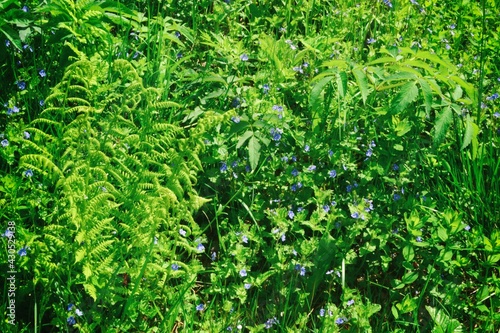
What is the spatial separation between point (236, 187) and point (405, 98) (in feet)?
3.09

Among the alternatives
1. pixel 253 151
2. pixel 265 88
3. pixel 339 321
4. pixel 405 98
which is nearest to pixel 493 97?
pixel 405 98

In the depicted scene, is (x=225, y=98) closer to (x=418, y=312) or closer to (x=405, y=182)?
(x=405, y=182)

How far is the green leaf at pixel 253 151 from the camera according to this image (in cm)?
307

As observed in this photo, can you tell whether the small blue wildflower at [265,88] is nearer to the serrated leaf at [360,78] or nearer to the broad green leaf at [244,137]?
the broad green leaf at [244,137]

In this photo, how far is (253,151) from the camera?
3.09 m

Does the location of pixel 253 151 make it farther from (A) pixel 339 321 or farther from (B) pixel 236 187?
(A) pixel 339 321

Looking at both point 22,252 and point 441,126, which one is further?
point 441,126

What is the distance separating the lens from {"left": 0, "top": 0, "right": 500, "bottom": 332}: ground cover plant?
2662 millimetres

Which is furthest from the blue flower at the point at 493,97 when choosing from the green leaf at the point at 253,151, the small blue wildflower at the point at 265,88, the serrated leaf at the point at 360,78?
the green leaf at the point at 253,151

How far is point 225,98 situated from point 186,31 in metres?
0.54

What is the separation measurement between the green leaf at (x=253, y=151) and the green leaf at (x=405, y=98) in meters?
0.64

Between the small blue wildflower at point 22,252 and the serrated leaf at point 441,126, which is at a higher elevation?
the serrated leaf at point 441,126

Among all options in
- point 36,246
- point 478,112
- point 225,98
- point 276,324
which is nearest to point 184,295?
point 276,324

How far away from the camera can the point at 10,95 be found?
11.0 ft
